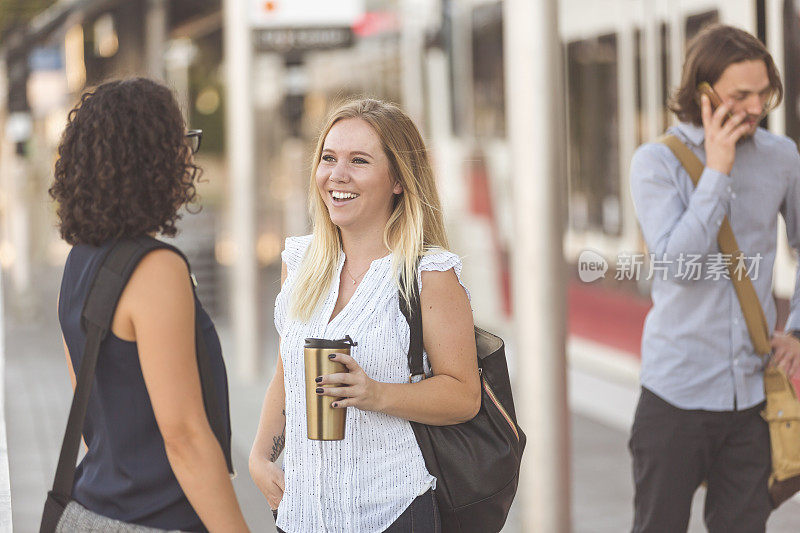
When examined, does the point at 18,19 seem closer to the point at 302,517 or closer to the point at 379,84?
the point at 379,84

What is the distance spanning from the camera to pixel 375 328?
99.0 inches

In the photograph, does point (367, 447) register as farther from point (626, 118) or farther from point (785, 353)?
point (626, 118)

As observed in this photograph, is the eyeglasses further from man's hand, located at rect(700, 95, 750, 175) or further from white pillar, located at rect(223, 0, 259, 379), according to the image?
white pillar, located at rect(223, 0, 259, 379)

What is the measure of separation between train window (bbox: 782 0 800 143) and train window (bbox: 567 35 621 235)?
2.40 m

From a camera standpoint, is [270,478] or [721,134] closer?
[270,478]

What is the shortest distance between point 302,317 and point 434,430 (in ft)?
1.18

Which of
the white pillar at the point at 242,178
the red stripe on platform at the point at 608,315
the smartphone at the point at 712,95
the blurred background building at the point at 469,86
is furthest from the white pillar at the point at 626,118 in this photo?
the smartphone at the point at 712,95

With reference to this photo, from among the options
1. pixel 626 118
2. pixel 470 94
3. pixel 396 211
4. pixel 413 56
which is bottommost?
pixel 396 211

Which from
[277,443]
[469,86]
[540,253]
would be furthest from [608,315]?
[277,443]

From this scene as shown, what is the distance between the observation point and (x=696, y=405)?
3.38m

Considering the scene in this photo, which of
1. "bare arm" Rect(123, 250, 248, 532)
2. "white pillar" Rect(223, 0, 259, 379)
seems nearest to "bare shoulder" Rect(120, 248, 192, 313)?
"bare arm" Rect(123, 250, 248, 532)

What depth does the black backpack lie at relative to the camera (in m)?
2.50

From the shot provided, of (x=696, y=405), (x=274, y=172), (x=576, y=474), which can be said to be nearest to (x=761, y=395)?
(x=696, y=405)

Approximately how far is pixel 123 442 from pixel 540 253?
8.46ft
